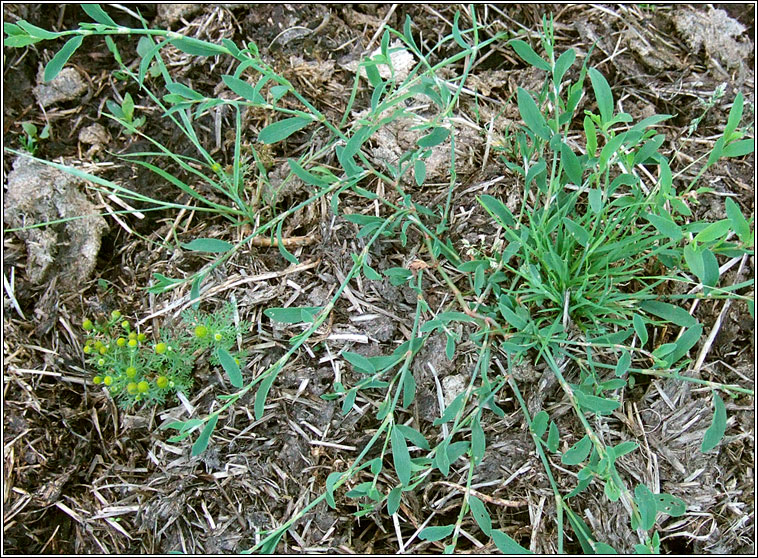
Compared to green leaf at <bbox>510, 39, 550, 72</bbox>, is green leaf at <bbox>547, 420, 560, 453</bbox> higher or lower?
lower

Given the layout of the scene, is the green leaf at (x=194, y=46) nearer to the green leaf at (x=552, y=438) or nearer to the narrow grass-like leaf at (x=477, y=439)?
the narrow grass-like leaf at (x=477, y=439)

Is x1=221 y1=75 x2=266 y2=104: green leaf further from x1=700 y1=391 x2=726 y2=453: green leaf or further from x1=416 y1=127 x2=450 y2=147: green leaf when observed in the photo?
x1=700 y1=391 x2=726 y2=453: green leaf

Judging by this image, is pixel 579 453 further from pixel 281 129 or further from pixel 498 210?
pixel 281 129

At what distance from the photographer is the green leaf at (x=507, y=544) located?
1610 mm

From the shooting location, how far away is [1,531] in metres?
2.04

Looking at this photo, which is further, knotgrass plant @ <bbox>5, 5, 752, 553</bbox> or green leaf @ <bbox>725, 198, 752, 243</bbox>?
knotgrass plant @ <bbox>5, 5, 752, 553</bbox>

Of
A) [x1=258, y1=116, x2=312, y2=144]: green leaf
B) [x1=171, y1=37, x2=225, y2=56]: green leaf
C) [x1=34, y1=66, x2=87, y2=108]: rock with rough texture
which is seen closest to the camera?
[x1=171, y1=37, x2=225, y2=56]: green leaf

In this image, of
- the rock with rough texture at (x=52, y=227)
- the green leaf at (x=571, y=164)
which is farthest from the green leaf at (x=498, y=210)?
the rock with rough texture at (x=52, y=227)

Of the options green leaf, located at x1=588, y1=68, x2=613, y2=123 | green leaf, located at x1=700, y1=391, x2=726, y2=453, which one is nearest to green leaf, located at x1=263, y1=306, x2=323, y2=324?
green leaf, located at x1=588, y1=68, x2=613, y2=123

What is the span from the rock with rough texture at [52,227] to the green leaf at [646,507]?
2.05 metres

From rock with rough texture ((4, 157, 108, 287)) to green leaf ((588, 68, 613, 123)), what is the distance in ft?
6.04

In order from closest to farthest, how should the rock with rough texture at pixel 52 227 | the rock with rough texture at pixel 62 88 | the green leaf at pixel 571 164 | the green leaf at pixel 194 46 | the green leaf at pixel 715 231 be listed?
the green leaf at pixel 715 231, the green leaf at pixel 194 46, the green leaf at pixel 571 164, the rock with rough texture at pixel 52 227, the rock with rough texture at pixel 62 88

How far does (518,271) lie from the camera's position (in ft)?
6.44

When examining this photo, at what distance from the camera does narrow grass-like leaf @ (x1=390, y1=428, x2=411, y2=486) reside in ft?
5.28
